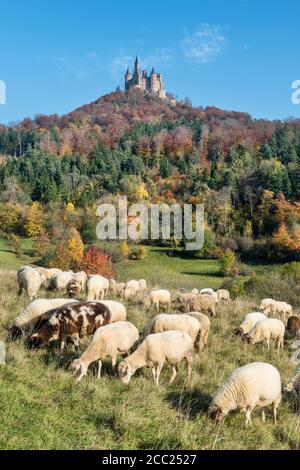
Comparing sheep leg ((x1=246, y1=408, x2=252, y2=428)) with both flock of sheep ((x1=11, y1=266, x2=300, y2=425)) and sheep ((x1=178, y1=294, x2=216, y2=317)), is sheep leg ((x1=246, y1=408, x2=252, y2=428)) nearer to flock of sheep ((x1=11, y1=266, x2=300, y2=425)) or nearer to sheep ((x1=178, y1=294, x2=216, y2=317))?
flock of sheep ((x1=11, y1=266, x2=300, y2=425))

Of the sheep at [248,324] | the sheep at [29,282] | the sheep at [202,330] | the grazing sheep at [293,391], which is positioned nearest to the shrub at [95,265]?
the sheep at [29,282]

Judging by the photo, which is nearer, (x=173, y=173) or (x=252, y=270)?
(x=252, y=270)

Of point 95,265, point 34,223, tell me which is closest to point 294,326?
point 95,265

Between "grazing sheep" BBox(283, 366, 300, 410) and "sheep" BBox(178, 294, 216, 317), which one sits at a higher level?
"sheep" BBox(178, 294, 216, 317)

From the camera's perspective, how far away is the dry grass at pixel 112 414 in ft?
21.1

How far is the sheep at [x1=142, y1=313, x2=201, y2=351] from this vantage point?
37.5 feet

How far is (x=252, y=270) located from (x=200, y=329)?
50832 millimetres

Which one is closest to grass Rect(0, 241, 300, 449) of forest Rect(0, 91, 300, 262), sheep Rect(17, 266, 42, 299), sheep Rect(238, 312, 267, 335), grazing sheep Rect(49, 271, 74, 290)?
sheep Rect(238, 312, 267, 335)

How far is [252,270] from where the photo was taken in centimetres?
6097

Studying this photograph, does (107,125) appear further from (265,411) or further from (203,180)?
(265,411)

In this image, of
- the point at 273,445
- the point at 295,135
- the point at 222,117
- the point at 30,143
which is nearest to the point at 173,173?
the point at 295,135

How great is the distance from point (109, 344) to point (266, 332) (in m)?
5.98

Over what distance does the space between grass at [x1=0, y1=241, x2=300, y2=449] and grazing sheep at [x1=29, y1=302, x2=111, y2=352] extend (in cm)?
38

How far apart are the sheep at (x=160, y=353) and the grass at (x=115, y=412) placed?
283mm
